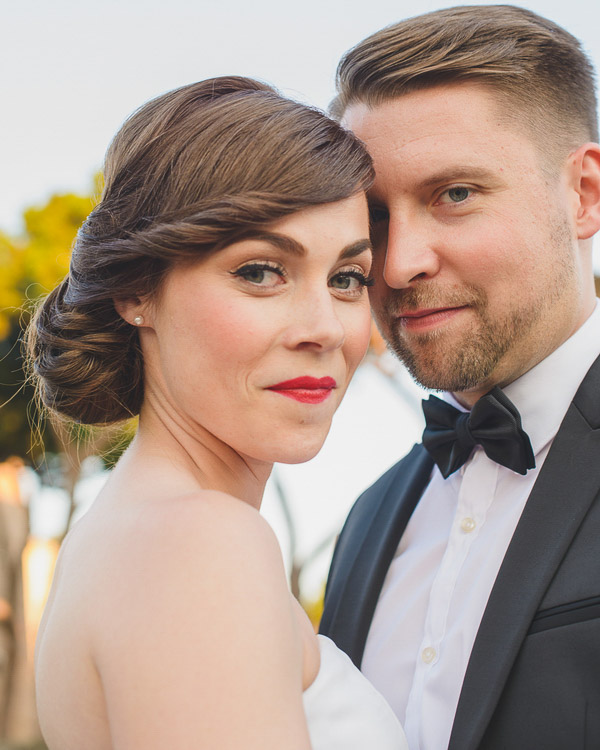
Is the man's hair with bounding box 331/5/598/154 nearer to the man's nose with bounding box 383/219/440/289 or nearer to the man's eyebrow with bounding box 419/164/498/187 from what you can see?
the man's eyebrow with bounding box 419/164/498/187

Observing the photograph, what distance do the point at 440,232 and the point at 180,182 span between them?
1132mm

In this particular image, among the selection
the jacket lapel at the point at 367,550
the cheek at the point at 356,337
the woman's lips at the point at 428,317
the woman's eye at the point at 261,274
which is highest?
the woman's eye at the point at 261,274

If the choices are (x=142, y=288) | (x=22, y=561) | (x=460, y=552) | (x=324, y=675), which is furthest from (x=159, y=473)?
(x=22, y=561)

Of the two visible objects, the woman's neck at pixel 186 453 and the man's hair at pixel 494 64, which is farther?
the man's hair at pixel 494 64

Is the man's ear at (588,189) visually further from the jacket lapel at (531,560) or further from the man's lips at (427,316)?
the jacket lapel at (531,560)

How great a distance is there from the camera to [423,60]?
2.81 meters

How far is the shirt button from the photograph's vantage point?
2650 millimetres

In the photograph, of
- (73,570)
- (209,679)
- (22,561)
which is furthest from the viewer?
(22,561)

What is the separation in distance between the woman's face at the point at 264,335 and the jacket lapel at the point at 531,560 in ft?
2.21

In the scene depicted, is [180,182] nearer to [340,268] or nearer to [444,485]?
[340,268]

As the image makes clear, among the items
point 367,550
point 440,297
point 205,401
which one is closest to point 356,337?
point 205,401

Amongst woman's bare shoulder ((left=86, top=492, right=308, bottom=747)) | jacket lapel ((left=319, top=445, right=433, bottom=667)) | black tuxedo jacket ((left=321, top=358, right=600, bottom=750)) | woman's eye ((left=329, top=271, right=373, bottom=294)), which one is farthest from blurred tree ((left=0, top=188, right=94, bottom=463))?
woman's bare shoulder ((left=86, top=492, right=308, bottom=747))

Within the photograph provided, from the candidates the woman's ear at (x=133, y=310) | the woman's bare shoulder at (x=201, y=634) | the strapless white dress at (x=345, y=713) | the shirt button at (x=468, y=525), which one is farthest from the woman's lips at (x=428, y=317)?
the woman's bare shoulder at (x=201, y=634)

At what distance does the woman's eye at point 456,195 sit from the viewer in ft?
9.09
